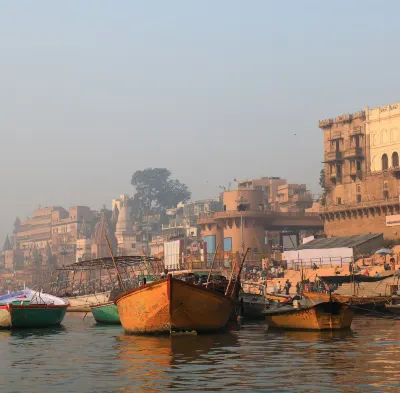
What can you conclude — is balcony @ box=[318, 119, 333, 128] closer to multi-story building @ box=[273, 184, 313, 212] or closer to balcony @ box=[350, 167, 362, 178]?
balcony @ box=[350, 167, 362, 178]

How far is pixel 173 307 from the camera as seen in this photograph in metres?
34.3

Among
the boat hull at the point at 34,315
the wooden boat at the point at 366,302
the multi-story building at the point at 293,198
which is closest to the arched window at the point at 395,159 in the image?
the multi-story building at the point at 293,198

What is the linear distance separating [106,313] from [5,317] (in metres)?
A: 6.99

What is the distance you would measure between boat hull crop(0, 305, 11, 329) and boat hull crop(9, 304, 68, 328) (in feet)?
0.75

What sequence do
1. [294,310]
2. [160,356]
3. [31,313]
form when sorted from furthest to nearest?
[31,313]
[294,310]
[160,356]

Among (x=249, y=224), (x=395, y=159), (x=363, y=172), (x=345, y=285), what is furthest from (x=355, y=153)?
(x=345, y=285)

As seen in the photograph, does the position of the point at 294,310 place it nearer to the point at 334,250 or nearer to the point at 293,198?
the point at 334,250

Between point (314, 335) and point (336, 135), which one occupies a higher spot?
point (336, 135)

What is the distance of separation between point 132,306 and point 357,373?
14549mm

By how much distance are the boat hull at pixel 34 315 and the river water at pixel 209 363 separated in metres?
5.81

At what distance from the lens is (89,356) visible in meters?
30.3

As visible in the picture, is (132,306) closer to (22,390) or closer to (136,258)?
(22,390)

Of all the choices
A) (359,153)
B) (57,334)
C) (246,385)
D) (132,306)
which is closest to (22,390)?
(246,385)

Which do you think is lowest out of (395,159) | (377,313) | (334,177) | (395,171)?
(377,313)
